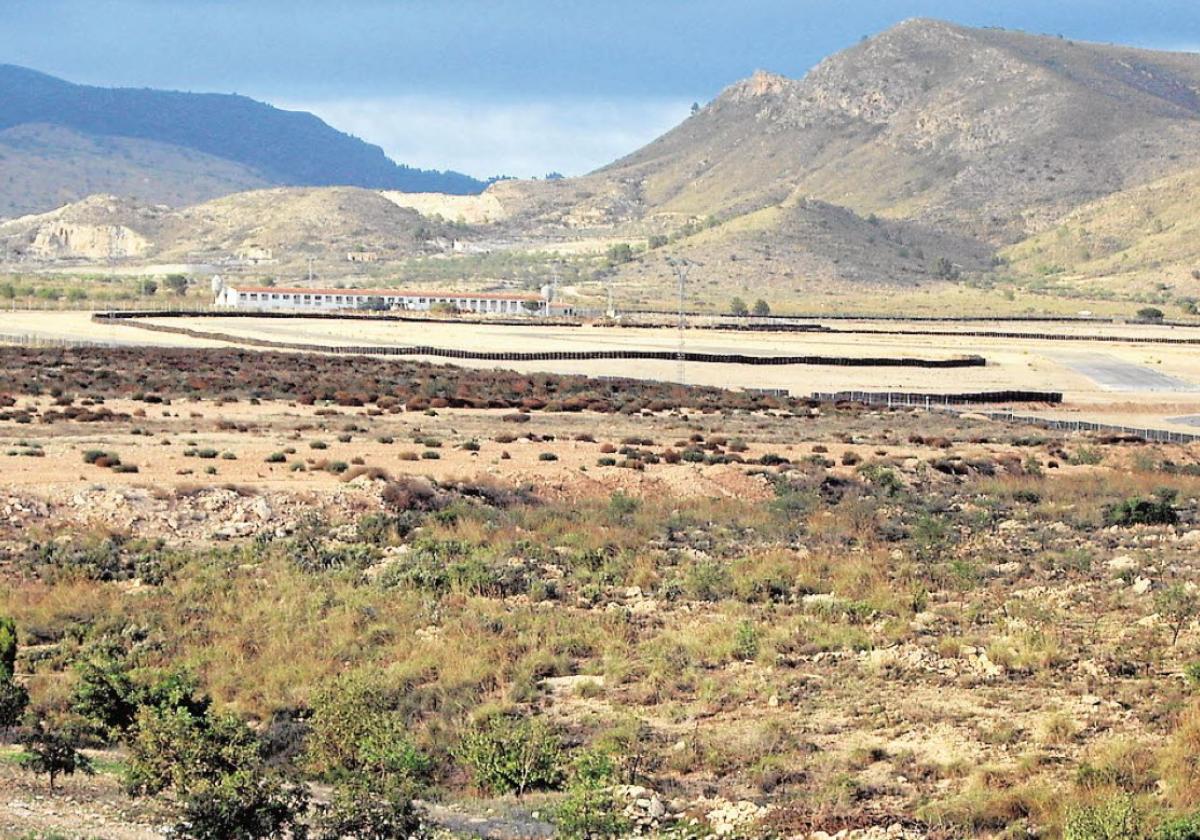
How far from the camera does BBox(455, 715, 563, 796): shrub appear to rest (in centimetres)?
1586

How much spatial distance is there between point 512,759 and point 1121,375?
72481 mm

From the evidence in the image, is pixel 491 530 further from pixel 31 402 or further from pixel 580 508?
pixel 31 402

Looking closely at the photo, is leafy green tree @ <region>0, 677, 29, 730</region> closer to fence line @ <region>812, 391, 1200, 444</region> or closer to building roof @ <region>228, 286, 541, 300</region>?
fence line @ <region>812, 391, 1200, 444</region>

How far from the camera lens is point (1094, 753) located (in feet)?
53.5

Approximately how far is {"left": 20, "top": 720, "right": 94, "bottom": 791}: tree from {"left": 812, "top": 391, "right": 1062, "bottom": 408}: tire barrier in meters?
53.5

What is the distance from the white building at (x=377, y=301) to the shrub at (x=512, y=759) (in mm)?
135548

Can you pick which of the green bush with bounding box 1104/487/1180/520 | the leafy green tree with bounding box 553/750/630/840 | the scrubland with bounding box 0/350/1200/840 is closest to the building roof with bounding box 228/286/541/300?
the scrubland with bounding box 0/350/1200/840

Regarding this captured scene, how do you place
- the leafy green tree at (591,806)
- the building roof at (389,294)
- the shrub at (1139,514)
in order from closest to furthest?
the leafy green tree at (591,806) < the shrub at (1139,514) < the building roof at (389,294)

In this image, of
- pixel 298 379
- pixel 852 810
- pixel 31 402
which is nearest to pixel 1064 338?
pixel 298 379

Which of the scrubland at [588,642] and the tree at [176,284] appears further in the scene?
the tree at [176,284]

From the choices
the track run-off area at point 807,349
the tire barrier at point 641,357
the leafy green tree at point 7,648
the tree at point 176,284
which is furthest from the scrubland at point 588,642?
the tree at point 176,284

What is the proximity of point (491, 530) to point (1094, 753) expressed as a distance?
568 inches

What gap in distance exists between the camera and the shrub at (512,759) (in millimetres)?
15859

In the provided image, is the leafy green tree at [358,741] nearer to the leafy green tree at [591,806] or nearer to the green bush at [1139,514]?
the leafy green tree at [591,806]
